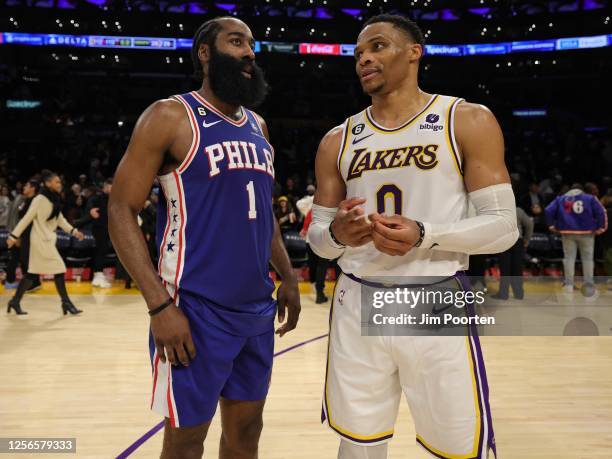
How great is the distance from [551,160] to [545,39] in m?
6.06

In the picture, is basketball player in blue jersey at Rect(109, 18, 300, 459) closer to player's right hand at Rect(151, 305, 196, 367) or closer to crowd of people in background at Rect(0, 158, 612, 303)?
player's right hand at Rect(151, 305, 196, 367)

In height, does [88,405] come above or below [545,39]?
below

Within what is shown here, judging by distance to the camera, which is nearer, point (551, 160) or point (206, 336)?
point (206, 336)

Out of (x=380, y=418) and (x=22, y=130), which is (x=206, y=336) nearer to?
(x=380, y=418)

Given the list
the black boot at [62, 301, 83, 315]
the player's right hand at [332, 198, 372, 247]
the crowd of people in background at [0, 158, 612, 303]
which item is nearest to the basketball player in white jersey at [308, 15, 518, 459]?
the player's right hand at [332, 198, 372, 247]

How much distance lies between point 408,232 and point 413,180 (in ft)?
0.81

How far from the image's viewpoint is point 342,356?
2.08 m

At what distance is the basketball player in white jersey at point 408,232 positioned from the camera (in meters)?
1.93

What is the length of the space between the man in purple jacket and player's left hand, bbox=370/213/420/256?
294 inches

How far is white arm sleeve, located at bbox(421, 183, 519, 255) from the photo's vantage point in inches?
75.4

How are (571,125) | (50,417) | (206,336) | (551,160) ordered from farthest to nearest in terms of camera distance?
1. (571,125)
2. (551,160)
3. (50,417)
4. (206,336)

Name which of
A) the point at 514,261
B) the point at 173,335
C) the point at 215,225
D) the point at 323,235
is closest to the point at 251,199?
the point at 215,225

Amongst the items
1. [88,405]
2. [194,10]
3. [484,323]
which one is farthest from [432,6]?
[88,405]

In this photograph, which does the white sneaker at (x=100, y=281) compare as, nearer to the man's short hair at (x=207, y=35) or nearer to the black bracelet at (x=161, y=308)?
the man's short hair at (x=207, y=35)
